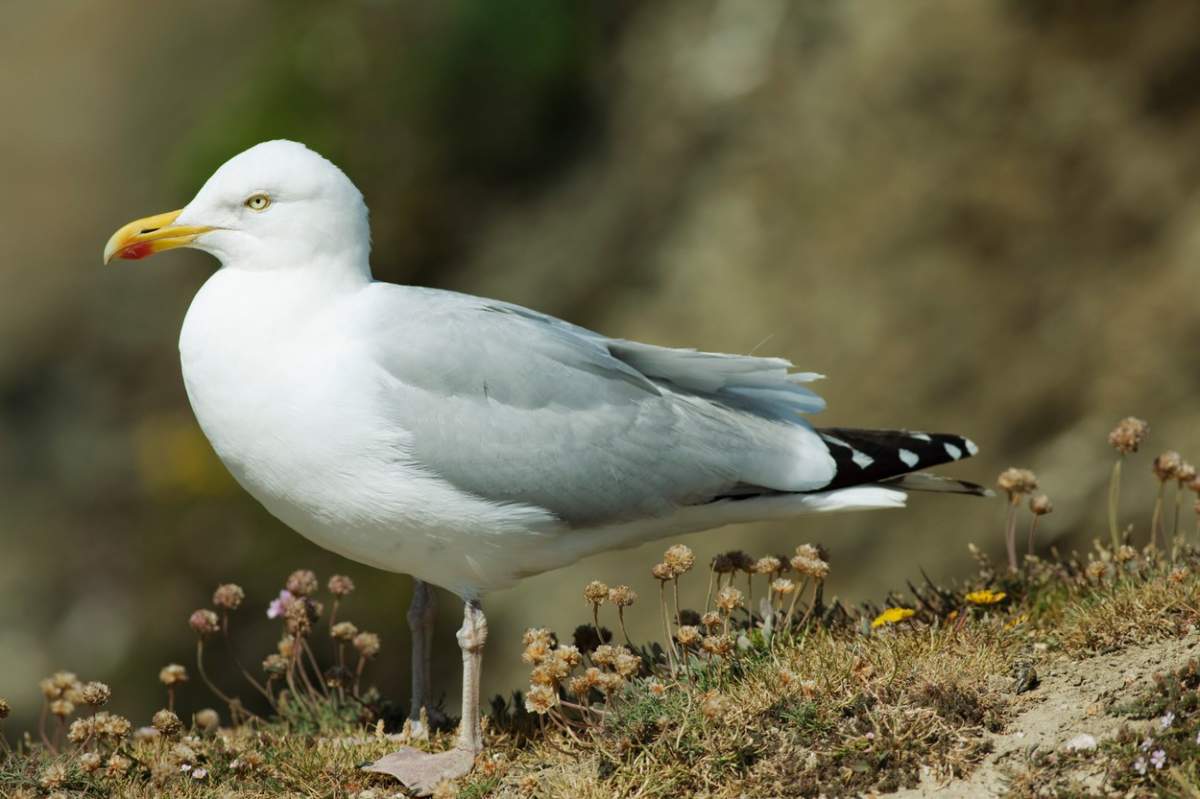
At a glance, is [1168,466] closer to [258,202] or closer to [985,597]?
[985,597]

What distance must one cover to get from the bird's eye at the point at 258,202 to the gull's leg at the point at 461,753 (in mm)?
1467

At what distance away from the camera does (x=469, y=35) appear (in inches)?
381

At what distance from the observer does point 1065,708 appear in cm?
385

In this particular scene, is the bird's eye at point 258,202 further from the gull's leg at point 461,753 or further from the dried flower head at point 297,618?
the gull's leg at point 461,753

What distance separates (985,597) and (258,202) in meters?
2.76

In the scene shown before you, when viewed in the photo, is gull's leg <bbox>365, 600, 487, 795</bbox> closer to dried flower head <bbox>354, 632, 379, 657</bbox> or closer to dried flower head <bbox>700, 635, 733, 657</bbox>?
dried flower head <bbox>354, 632, 379, 657</bbox>

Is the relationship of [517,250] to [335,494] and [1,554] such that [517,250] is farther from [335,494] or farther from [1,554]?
[335,494]

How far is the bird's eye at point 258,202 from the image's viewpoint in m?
4.52

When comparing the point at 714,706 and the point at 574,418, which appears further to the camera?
the point at 574,418

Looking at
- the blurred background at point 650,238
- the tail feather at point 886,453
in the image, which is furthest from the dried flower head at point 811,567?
the blurred background at point 650,238

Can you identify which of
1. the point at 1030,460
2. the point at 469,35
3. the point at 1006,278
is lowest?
the point at 1030,460

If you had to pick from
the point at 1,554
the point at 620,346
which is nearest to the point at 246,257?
the point at 620,346

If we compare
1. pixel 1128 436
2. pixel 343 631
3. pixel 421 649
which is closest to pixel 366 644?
pixel 343 631

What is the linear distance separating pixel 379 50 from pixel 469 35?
76 cm
